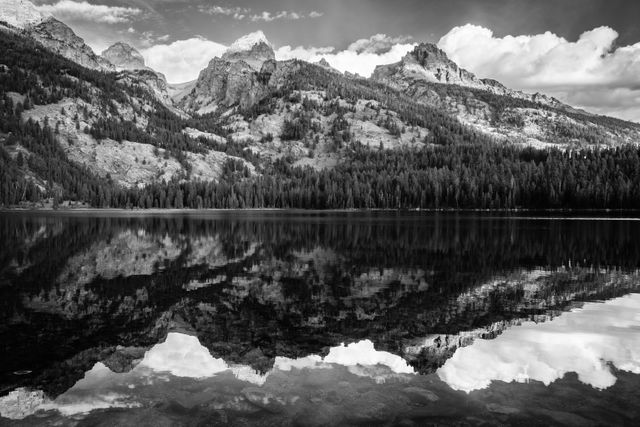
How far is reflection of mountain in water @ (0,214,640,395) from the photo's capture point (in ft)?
55.6

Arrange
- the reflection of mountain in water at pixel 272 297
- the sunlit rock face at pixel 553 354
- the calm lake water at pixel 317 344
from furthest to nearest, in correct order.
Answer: the reflection of mountain in water at pixel 272 297, the sunlit rock face at pixel 553 354, the calm lake water at pixel 317 344

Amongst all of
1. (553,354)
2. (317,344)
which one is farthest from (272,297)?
(553,354)

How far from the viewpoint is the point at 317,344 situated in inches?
686

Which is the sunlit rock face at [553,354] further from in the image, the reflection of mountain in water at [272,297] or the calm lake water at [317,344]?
the reflection of mountain in water at [272,297]

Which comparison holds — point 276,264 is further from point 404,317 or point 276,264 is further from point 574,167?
point 574,167

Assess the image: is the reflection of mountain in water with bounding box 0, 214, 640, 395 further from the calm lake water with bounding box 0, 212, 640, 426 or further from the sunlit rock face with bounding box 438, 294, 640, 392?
the sunlit rock face with bounding box 438, 294, 640, 392

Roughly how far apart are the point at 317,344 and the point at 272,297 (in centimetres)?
885

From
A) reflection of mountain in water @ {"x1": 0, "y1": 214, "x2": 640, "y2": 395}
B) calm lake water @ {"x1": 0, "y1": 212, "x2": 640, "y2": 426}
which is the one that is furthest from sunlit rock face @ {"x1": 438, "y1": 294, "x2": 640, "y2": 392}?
reflection of mountain in water @ {"x1": 0, "y1": 214, "x2": 640, "y2": 395}

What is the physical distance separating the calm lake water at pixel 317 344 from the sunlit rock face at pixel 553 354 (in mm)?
90

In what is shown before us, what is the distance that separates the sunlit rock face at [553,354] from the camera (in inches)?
556

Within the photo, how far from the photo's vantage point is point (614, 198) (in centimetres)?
16488

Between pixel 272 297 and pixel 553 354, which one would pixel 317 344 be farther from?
pixel 272 297

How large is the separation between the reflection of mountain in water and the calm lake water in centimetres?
13

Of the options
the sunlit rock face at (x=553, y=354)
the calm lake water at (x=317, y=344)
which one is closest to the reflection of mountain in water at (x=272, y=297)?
the calm lake water at (x=317, y=344)
